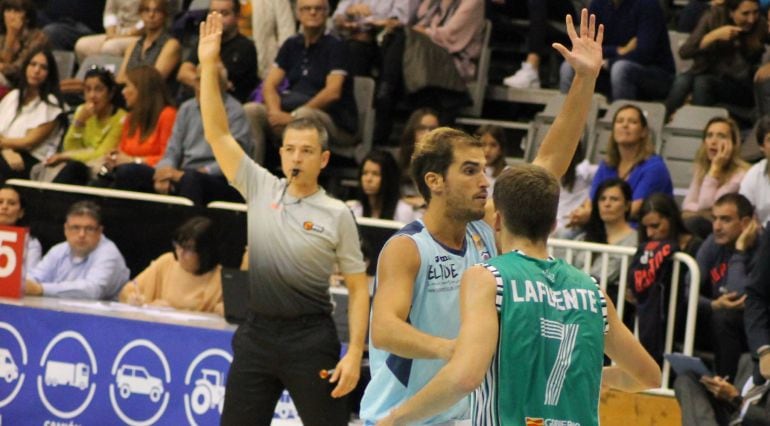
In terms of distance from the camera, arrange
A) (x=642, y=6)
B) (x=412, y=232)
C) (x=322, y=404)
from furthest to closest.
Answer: (x=642, y=6) → (x=322, y=404) → (x=412, y=232)

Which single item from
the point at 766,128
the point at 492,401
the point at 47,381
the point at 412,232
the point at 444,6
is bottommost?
the point at 47,381

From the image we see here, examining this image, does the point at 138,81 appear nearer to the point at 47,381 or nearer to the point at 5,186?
the point at 5,186

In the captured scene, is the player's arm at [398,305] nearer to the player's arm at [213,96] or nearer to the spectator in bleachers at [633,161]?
the player's arm at [213,96]

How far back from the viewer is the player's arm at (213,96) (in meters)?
7.34

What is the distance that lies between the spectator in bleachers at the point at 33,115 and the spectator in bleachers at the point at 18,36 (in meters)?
0.60

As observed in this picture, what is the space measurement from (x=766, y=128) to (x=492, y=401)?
6.28 meters

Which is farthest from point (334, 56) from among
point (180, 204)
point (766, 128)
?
point (766, 128)

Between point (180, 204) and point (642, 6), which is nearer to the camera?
point (180, 204)

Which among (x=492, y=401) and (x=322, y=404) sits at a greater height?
(x=492, y=401)

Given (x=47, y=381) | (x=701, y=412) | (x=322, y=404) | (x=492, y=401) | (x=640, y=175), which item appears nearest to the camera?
(x=492, y=401)

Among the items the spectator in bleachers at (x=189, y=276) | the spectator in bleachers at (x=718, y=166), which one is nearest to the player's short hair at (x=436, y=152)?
the spectator in bleachers at (x=189, y=276)

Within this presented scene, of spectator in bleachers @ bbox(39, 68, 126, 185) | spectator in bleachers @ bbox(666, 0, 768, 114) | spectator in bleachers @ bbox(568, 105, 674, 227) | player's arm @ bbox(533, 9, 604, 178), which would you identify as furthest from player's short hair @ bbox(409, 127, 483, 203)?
spectator in bleachers @ bbox(39, 68, 126, 185)

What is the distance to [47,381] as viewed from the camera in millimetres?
9883

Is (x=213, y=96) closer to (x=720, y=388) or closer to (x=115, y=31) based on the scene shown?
(x=720, y=388)
